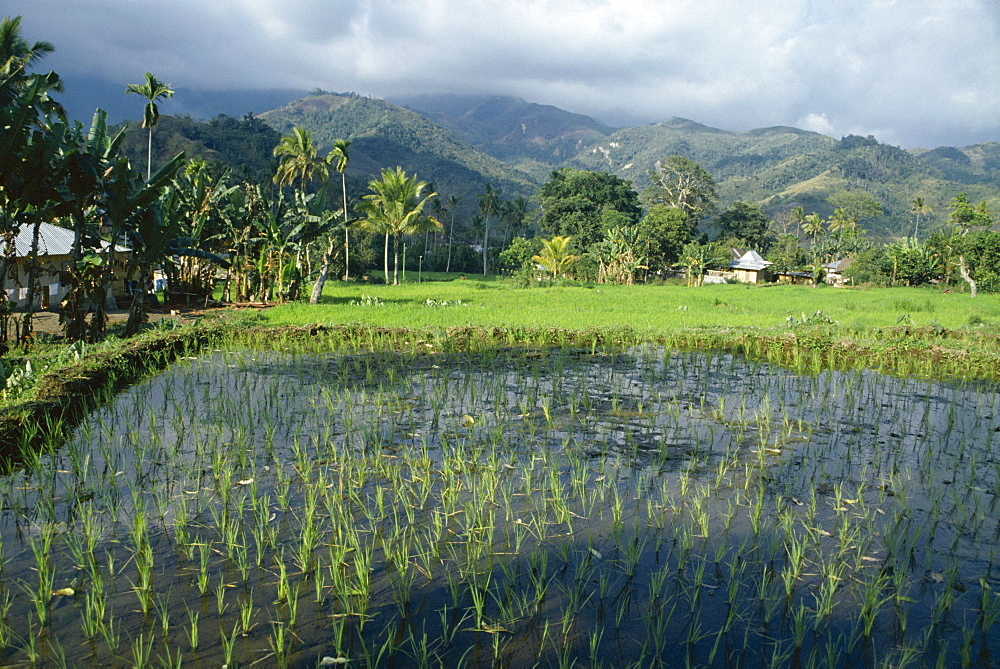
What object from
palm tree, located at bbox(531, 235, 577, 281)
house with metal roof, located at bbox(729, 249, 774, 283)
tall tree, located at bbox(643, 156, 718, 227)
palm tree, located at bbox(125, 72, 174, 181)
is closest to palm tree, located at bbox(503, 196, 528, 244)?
tall tree, located at bbox(643, 156, 718, 227)

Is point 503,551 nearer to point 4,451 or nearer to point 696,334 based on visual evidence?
point 4,451

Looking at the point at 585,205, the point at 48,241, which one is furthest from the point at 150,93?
the point at 585,205

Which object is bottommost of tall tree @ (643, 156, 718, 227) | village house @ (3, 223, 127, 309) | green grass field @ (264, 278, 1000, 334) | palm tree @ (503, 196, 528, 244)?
green grass field @ (264, 278, 1000, 334)

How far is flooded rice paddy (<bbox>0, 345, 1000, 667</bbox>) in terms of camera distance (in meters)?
3.37

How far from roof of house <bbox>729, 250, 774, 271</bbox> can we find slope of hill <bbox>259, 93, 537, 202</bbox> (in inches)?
2400

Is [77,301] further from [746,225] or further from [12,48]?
[746,225]

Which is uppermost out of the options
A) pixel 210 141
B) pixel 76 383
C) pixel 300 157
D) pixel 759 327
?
pixel 210 141

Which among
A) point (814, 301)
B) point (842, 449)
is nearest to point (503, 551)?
point (842, 449)

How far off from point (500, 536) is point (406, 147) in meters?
151

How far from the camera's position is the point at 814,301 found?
1014 inches

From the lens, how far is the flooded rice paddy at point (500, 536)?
337cm

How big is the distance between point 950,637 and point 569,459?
10.1ft

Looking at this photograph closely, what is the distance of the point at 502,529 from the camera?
460cm

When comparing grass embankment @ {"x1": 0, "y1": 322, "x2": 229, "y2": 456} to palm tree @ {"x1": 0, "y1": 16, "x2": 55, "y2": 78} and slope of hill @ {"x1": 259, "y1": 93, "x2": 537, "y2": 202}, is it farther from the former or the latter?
slope of hill @ {"x1": 259, "y1": 93, "x2": 537, "y2": 202}
